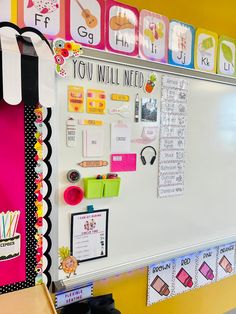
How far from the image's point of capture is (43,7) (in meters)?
0.93

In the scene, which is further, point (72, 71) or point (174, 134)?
point (174, 134)

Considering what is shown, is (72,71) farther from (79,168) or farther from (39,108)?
(79,168)

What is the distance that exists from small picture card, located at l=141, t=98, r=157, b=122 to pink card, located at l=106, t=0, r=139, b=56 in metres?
0.20

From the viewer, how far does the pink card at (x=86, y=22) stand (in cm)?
98

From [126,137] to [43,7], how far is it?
0.56 m

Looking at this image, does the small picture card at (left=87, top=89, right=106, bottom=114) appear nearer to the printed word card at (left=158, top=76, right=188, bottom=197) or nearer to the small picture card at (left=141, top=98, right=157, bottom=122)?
the small picture card at (left=141, top=98, right=157, bottom=122)

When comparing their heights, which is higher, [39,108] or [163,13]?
[163,13]

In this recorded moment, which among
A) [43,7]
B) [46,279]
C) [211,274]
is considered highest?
[43,7]

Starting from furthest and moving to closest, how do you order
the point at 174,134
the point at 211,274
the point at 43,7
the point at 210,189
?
1. the point at 211,274
2. the point at 210,189
3. the point at 174,134
4. the point at 43,7

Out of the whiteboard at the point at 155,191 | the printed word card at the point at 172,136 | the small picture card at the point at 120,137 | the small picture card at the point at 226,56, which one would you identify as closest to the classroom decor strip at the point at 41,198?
the whiteboard at the point at 155,191

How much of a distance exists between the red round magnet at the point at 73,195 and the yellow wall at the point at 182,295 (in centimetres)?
41

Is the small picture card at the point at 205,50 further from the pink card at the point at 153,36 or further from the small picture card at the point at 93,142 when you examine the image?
the small picture card at the point at 93,142

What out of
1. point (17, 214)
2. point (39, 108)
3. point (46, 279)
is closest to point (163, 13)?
point (39, 108)

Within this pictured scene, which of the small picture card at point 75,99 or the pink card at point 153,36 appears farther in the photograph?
the pink card at point 153,36
